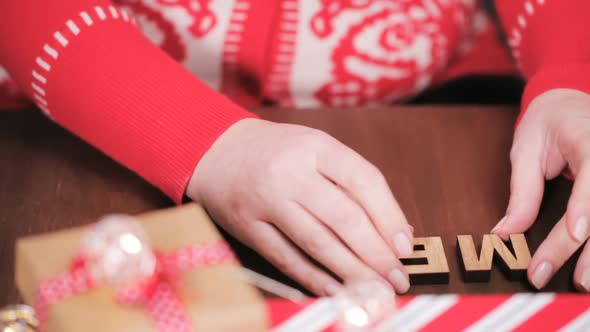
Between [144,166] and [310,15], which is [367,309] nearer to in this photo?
[144,166]

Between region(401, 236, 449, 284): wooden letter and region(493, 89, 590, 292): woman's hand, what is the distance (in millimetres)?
82

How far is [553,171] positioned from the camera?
75cm

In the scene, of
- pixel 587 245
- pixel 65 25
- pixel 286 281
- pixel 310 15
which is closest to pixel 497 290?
pixel 587 245

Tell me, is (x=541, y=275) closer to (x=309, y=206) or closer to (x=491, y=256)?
(x=491, y=256)

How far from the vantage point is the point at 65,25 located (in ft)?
2.55

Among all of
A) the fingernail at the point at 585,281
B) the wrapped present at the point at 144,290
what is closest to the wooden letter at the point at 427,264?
the fingernail at the point at 585,281

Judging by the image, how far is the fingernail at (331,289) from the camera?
611 millimetres

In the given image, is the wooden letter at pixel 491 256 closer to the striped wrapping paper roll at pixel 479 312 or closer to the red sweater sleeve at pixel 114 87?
the striped wrapping paper roll at pixel 479 312

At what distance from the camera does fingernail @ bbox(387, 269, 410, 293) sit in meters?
0.62

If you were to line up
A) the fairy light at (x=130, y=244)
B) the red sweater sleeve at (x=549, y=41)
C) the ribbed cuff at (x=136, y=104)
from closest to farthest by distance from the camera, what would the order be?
1. the fairy light at (x=130, y=244)
2. the ribbed cuff at (x=136, y=104)
3. the red sweater sleeve at (x=549, y=41)

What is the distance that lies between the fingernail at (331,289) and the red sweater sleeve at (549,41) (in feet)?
1.22

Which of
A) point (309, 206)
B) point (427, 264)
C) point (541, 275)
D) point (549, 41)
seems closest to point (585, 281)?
point (541, 275)

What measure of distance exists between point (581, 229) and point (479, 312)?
194 millimetres

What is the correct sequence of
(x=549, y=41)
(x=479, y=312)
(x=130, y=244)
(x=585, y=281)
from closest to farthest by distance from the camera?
(x=130, y=244), (x=479, y=312), (x=585, y=281), (x=549, y=41)
